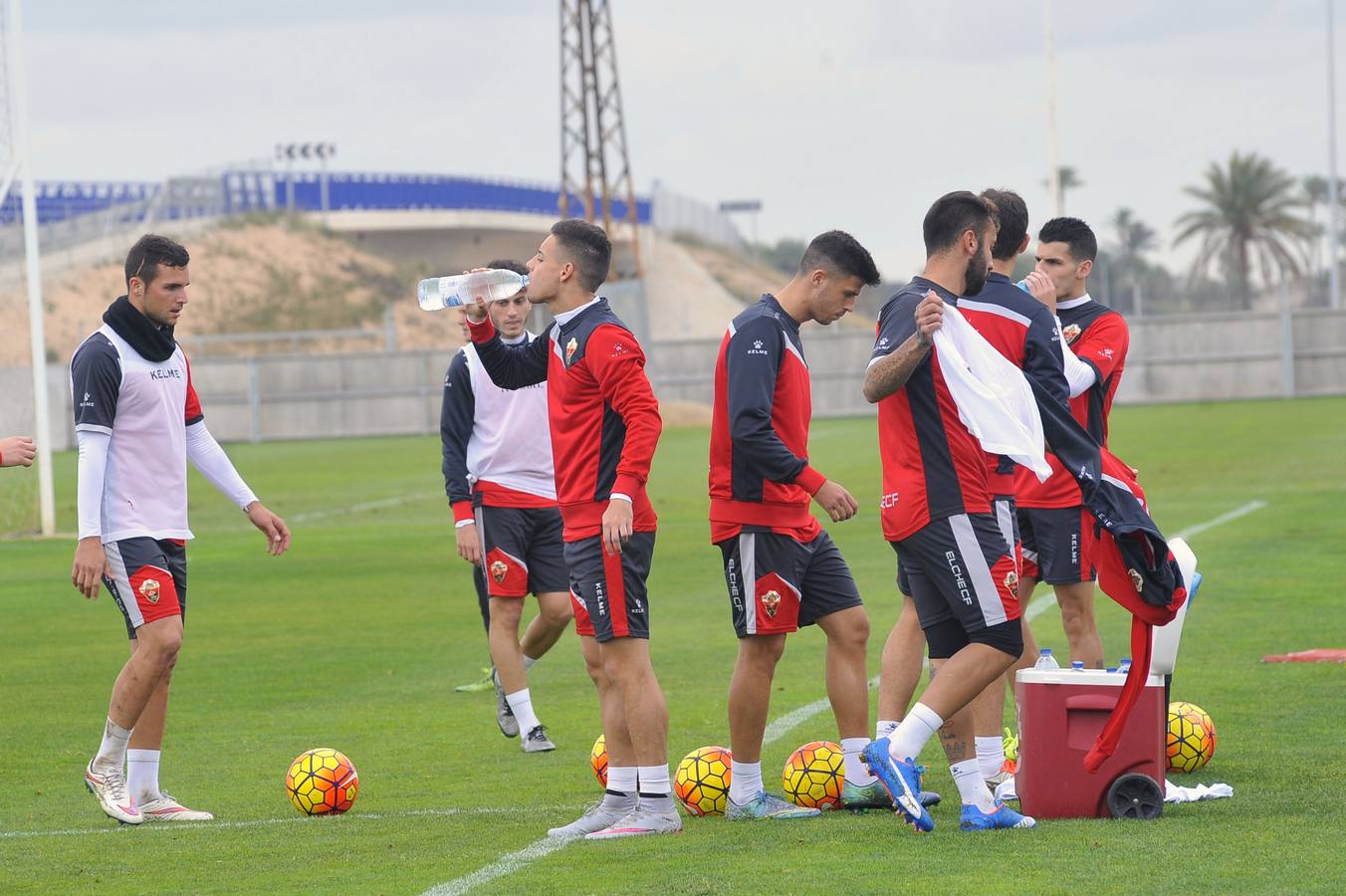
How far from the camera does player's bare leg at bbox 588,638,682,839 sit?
6.98m

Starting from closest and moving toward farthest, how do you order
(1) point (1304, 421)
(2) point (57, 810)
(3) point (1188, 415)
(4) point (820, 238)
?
(4) point (820, 238)
(2) point (57, 810)
(1) point (1304, 421)
(3) point (1188, 415)

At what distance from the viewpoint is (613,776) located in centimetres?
720

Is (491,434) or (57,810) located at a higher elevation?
(491,434)

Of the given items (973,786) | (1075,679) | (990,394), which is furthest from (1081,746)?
(990,394)

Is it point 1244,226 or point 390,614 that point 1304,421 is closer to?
point 390,614

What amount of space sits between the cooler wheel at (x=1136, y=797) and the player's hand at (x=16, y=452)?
15.0 ft

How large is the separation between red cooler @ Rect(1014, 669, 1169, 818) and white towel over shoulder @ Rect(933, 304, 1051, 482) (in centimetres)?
89

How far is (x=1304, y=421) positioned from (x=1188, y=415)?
483 centimetres

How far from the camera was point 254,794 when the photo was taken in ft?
27.5

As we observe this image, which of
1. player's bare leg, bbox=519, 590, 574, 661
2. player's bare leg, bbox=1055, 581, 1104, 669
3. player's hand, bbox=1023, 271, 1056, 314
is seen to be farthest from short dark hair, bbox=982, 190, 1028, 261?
player's bare leg, bbox=519, 590, 574, 661

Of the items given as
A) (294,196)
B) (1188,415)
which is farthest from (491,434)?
(294,196)

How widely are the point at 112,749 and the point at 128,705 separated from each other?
0.69 ft

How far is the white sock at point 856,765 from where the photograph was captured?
7434mm

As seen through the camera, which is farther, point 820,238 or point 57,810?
point 57,810
